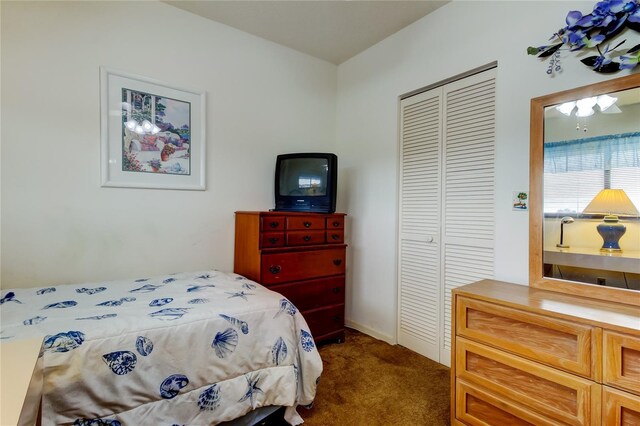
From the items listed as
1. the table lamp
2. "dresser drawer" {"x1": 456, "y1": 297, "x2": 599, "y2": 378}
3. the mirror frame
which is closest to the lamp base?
the table lamp

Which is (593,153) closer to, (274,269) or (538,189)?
(538,189)

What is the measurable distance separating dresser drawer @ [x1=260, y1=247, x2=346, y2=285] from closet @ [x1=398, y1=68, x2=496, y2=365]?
1.78 ft

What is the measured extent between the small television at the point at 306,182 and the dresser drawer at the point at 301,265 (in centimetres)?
37

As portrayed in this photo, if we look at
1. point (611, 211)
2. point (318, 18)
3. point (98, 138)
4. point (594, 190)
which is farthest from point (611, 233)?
point (98, 138)

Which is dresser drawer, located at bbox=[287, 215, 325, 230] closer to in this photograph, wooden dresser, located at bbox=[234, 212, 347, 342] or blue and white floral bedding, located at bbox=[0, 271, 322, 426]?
wooden dresser, located at bbox=[234, 212, 347, 342]

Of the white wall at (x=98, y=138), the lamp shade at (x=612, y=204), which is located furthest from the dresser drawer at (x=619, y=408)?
the white wall at (x=98, y=138)

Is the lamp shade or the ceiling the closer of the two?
the lamp shade

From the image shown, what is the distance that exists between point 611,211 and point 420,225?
3.82 feet

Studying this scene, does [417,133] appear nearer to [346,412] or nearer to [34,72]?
[346,412]

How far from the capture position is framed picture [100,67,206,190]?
6.88 feet

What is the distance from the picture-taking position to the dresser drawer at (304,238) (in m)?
2.41

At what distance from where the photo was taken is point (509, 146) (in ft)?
6.18

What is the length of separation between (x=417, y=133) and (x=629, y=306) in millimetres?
1652

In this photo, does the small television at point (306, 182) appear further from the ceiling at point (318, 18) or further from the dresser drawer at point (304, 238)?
the ceiling at point (318, 18)
